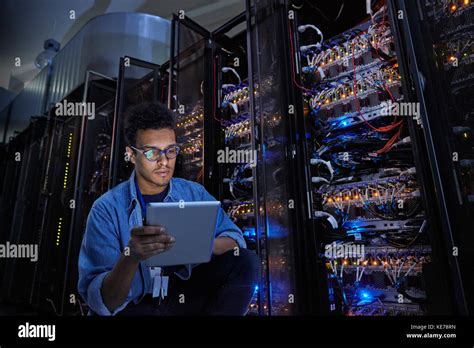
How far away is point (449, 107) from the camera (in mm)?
1394

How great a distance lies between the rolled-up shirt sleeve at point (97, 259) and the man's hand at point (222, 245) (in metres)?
0.42

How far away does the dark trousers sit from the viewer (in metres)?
1.30

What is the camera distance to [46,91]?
4723 mm

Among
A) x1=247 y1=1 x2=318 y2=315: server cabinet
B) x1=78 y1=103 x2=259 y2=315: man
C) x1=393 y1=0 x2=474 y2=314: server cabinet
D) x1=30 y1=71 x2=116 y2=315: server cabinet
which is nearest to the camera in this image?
x1=78 y1=103 x2=259 y2=315: man

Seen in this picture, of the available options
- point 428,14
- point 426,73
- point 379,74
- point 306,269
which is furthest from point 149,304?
point 428,14

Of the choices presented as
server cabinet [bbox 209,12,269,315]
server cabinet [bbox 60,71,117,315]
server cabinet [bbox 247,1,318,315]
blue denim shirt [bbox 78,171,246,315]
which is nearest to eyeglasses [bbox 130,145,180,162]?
blue denim shirt [bbox 78,171,246,315]

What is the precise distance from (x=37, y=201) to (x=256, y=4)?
13.0ft

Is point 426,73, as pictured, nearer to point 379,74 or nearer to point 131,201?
point 379,74

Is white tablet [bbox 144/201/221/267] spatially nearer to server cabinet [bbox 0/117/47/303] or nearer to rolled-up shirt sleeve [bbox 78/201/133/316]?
rolled-up shirt sleeve [bbox 78/201/133/316]

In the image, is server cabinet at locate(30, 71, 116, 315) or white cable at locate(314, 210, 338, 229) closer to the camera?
white cable at locate(314, 210, 338, 229)

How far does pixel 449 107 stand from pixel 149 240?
149cm

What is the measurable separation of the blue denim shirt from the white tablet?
0.18 m

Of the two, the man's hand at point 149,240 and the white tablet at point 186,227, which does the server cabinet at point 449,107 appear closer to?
the white tablet at point 186,227

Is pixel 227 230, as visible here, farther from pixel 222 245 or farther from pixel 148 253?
pixel 148 253
